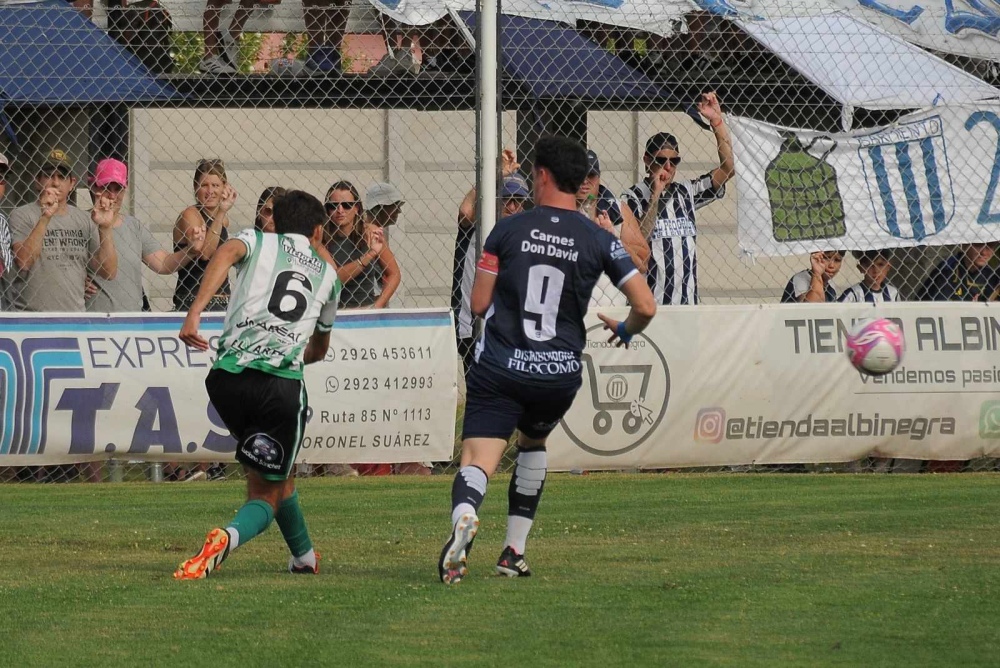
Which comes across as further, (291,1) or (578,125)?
(578,125)

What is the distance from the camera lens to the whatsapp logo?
478 inches

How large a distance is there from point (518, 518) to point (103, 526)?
3047mm

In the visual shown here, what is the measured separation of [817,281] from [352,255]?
3615 mm

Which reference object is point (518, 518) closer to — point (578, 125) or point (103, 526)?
point (103, 526)

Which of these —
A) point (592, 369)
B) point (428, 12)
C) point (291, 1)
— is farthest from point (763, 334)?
point (291, 1)

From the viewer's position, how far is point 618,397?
1165 centimetres

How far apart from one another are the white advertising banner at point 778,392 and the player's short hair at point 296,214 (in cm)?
463

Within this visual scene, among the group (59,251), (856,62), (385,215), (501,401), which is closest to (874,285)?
(856,62)

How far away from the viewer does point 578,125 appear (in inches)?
537

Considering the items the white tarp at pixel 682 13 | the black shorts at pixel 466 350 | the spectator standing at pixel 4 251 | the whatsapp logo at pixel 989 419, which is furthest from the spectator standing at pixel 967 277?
the spectator standing at pixel 4 251

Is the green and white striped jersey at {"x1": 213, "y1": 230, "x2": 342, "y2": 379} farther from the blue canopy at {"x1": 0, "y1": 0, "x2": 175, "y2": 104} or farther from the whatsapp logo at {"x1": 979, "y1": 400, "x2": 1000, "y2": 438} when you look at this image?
the whatsapp logo at {"x1": 979, "y1": 400, "x2": 1000, "y2": 438}

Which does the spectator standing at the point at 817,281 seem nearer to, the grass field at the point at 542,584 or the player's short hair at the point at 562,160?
the grass field at the point at 542,584

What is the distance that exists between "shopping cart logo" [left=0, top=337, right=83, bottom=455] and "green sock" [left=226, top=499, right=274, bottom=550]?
449cm

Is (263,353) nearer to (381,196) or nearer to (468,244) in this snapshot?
(468,244)
